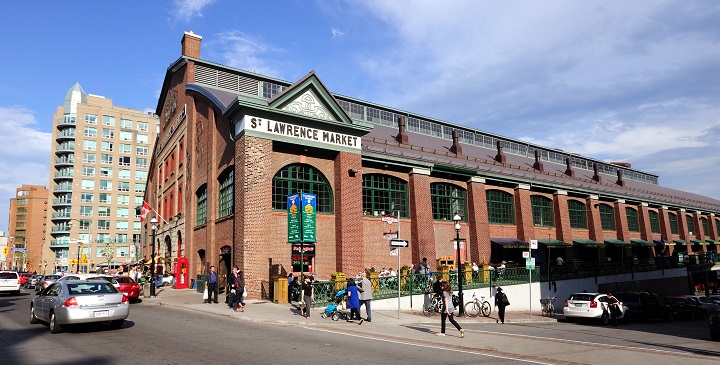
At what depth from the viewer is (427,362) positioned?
33.9 feet

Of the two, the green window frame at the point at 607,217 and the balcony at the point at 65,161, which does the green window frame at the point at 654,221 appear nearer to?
the green window frame at the point at 607,217

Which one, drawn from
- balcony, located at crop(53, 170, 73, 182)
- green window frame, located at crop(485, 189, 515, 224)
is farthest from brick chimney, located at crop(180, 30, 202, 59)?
balcony, located at crop(53, 170, 73, 182)

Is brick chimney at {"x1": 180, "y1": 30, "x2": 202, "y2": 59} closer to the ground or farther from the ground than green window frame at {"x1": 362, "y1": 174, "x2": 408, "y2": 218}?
farther from the ground

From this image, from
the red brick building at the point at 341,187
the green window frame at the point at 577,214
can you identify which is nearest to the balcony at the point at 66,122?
the red brick building at the point at 341,187

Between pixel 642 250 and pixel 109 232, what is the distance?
8541 centimetres

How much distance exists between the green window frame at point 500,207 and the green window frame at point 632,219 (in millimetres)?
19074

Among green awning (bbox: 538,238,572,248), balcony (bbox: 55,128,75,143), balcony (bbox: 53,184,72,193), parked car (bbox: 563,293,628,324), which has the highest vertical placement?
balcony (bbox: 55,128,75,143)

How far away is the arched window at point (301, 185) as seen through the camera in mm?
26125

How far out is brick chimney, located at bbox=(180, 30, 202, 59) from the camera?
117ft

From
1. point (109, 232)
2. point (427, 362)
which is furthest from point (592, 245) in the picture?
point (109, 232)

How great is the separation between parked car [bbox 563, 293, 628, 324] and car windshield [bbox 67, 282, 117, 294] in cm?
1962

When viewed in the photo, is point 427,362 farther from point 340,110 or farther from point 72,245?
point 72,245

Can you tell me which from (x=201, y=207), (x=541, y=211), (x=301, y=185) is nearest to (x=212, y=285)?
(x=301, y=185)

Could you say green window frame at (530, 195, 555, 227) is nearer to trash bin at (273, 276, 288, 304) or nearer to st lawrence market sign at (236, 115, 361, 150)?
st lawrence market sign at (236, 115, 361, 150)
